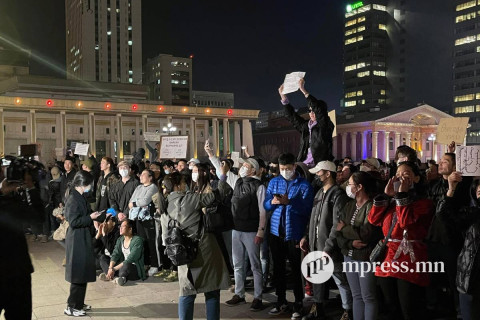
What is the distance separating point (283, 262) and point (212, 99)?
136m

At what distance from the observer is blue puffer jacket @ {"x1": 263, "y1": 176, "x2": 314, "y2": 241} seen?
6238mm

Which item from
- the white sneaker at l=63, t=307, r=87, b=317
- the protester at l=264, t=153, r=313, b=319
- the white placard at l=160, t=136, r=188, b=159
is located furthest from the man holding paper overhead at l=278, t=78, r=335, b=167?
the white sneaker at l=63, t=307, r=87, b=317

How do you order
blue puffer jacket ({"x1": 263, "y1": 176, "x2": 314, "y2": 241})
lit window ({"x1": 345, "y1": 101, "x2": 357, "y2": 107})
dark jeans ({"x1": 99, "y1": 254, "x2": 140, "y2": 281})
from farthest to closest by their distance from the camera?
lit window ({"x1": 345, "y1": 101, "x2": 357, "y2": 107}), dark jeans ({"x1": 99, "y1": 254, "x2": 140, "y2": 281}), blue puffer jacket ({"x1": 263, "y1": 176, "x2": 314, "y2": 241})

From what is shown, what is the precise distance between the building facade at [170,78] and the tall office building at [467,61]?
71.2 metres

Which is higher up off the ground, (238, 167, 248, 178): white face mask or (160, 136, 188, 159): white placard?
(160, 136, 188, 159): white placard

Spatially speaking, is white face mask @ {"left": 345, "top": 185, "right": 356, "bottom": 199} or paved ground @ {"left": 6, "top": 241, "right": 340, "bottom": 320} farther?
paved ground @ {"left": 6, "top": 241, "right": 340, "bottom": 320}

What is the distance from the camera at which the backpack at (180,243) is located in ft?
15.7

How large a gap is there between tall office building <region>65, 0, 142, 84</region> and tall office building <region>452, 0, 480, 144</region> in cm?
8195

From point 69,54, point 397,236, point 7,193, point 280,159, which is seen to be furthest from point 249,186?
point 69,54

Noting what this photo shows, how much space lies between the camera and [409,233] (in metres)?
4.59

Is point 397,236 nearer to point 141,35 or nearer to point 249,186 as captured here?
point 249,186

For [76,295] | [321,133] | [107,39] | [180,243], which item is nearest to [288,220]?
[180,243]

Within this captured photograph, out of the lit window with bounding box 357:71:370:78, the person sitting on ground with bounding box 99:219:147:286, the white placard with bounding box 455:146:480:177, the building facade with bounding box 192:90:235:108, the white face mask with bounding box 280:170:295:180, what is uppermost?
the lit window with bounding box 357:71:370:78

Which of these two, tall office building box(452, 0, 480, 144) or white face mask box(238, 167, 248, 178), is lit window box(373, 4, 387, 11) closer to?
tall office building box(452, 0, 480, 144)
